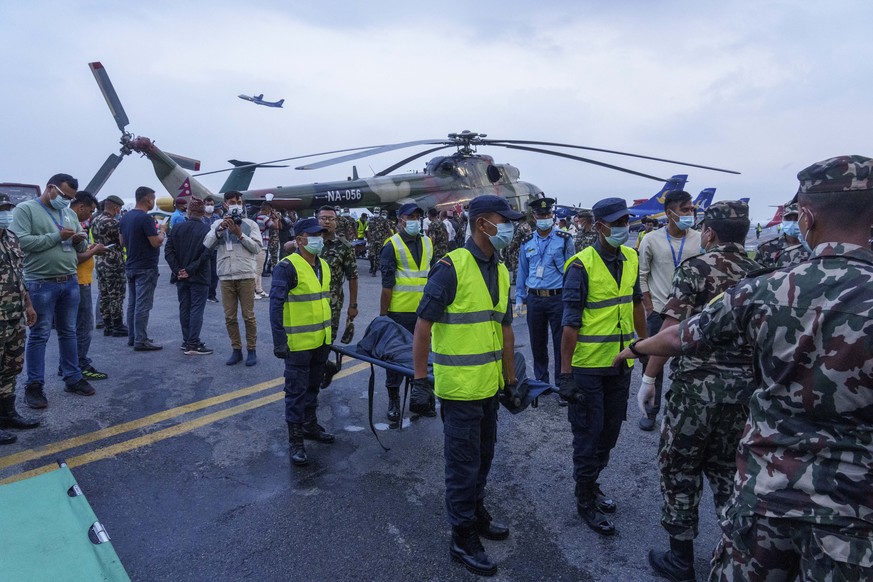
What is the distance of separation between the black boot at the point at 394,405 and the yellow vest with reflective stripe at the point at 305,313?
0.91 m

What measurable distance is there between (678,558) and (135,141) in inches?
638

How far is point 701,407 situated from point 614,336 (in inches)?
32.6

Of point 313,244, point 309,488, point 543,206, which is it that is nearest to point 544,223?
point 543,206

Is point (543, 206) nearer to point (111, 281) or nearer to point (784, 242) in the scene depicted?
point (784, 242)

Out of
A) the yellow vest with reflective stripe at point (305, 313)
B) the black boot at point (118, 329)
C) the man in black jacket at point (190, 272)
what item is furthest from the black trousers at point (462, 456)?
the black boot at point (118, 329)

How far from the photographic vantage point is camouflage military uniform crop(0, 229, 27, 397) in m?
4.12

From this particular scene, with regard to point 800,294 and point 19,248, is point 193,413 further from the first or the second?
point 800,294

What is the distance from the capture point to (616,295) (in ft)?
11.0

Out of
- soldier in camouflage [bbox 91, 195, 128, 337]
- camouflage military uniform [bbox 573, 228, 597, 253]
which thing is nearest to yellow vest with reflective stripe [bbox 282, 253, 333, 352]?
soldier in camouflage [bbox 91, 195, 128, 337]

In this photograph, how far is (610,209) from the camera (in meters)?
3.41

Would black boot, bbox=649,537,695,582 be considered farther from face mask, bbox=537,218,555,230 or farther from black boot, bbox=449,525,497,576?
face mask, bbox=537,218,555,230

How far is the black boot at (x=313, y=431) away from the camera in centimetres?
421

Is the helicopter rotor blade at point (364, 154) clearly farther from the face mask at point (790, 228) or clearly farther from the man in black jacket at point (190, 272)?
the face mask at point (790, 228)

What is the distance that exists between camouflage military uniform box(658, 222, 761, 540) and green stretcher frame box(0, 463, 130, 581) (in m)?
2.49
